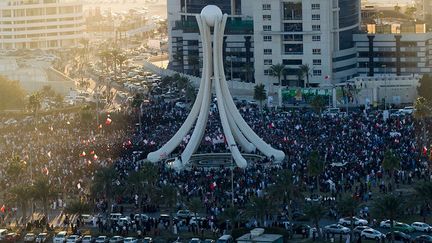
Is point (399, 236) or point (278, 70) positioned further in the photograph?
point (278, 70)

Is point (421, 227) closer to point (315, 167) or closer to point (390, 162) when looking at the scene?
point (390, 162)

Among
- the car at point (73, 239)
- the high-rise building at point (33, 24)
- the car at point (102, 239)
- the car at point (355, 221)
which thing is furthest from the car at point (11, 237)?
the high-rise building at point (33, 24)

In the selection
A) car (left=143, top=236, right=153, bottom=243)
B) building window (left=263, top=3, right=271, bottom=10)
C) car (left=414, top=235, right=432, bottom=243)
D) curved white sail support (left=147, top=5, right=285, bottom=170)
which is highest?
building window (left=263, top=3, right=271, bottom=10)

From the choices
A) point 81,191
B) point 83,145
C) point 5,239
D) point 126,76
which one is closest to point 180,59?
point 126,76

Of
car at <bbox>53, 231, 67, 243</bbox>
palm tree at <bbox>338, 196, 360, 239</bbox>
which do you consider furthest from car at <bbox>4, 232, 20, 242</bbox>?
palm tree at <bbox>338, 196, 360, 239</bbox>

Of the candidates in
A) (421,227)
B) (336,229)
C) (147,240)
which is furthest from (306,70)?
(147,240)

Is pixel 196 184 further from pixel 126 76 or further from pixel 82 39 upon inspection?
pixel 82 39

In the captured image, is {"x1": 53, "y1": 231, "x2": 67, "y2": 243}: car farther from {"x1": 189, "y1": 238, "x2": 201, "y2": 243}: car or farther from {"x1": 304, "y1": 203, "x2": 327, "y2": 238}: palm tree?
{"x1": 304, "y1": 203, "x2": 327, "y2": 238}: palm tree
